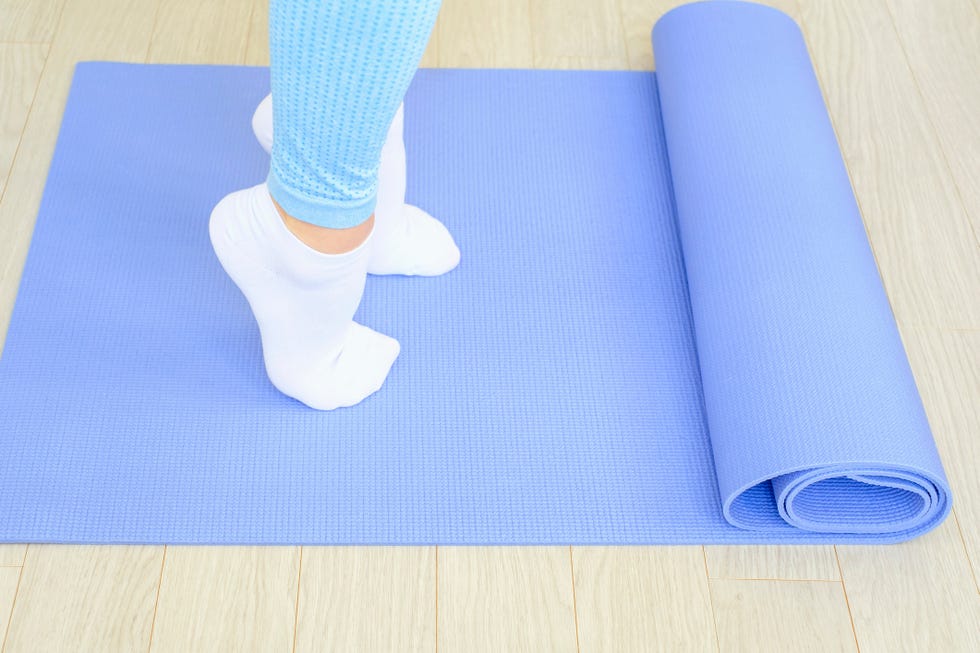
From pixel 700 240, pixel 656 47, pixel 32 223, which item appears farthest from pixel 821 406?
pixel 32 223

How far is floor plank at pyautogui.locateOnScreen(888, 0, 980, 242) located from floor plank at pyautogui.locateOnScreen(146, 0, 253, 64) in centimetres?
137

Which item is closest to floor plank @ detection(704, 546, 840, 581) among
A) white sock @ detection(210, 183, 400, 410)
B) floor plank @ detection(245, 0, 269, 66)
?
white sock @ detection(210, 183, 400, 410)

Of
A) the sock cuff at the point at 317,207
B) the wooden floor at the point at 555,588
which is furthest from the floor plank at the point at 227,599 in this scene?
the sock cuff at the point at 317,207

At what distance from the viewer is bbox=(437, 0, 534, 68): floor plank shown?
6.95ft

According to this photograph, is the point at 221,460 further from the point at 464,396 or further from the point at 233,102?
the point at 233,102

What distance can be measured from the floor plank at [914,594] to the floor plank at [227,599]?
0.78 meters

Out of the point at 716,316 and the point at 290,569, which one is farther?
the point at 716,316

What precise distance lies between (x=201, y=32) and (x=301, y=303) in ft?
3.42

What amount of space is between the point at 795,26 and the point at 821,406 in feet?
3.03

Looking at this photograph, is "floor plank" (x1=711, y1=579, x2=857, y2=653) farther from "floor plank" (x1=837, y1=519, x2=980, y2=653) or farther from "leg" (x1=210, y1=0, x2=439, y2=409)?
"leg" (x1=210, y1=0, x2=439, y2=409)

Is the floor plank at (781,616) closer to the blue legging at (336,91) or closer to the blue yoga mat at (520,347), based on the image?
the blue yoga mat at (520,347)

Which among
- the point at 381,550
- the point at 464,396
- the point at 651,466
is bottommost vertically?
the point at 381,550

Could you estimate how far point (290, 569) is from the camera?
4.69 ft

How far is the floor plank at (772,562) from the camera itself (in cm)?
146
